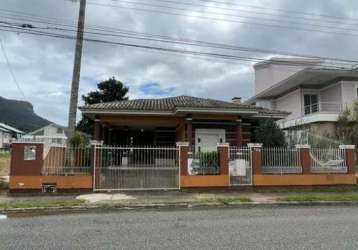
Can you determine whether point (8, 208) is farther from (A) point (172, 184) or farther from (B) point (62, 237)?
(A) point (172, 184)

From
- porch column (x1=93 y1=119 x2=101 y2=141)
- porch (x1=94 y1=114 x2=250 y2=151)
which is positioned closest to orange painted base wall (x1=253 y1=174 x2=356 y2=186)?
porch (x1=94 y1=114 x2=250 y2=151)

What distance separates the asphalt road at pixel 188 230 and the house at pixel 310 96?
1318cm

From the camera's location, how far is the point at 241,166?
50.2 feet

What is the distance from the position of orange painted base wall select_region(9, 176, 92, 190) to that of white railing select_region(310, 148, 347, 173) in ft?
31.7

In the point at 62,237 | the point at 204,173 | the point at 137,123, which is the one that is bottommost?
→ the point at 62,237

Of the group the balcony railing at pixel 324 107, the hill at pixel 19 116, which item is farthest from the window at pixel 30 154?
the hill at pixel 19 116

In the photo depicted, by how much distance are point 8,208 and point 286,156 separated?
10.9 meters

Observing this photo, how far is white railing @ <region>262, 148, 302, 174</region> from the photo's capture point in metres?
15.4

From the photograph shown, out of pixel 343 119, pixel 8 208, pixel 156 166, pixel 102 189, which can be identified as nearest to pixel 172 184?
Result: pixel 156 166

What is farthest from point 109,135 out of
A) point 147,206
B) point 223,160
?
point 147,206

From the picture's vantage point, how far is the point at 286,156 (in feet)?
51.0

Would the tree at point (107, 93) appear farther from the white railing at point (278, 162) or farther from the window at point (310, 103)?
the white railing at point (278, 162)

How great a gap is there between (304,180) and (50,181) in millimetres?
10421

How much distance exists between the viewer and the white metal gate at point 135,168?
1425 centimetres
